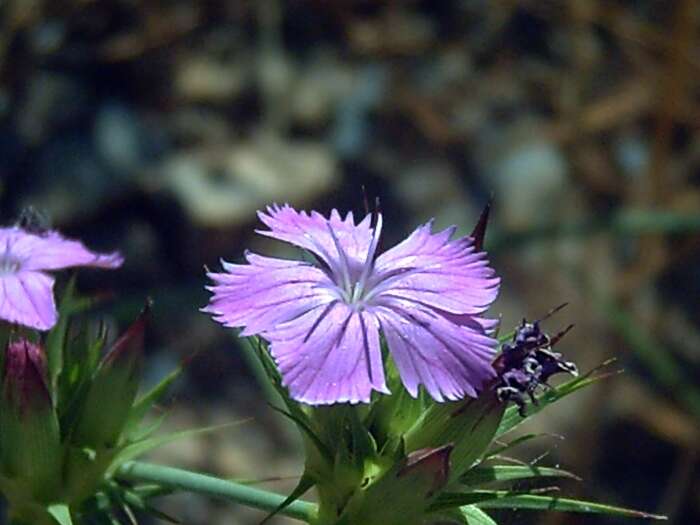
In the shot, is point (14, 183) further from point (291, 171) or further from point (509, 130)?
point (509, 130)

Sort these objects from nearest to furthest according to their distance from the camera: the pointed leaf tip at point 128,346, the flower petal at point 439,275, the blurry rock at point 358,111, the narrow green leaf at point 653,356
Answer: the flower petal at point 439,275
the pointed leaf tip at point 128,346
the narrow green leaf at point 653,356
the blurry rock at point 358,111

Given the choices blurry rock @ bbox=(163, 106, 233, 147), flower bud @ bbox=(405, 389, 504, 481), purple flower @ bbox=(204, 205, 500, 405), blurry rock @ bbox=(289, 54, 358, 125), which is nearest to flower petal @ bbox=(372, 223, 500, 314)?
purple flower @ bbox=(204, 205, 500, 405)

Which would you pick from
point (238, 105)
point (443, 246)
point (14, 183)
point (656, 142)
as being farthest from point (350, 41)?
point (443, 246)

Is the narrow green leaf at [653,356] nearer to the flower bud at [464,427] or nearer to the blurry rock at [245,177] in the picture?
the blurry rock at [245,177]

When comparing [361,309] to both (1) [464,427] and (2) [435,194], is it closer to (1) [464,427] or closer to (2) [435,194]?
(1) [464,427]

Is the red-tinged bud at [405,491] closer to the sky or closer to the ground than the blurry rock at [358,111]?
closer to the ground

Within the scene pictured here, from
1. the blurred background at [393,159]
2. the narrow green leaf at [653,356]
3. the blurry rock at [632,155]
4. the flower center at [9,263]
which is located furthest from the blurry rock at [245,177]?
the flower center at [9,263]

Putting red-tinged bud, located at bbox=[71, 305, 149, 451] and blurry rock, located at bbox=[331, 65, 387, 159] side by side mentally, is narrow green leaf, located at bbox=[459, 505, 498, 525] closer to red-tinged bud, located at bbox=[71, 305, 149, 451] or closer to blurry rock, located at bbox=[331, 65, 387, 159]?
red-tinged bud, located at bbox=[71, 305, 149, 451]

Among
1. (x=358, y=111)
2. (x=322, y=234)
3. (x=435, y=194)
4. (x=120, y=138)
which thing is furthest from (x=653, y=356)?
(x=322, y=234)
